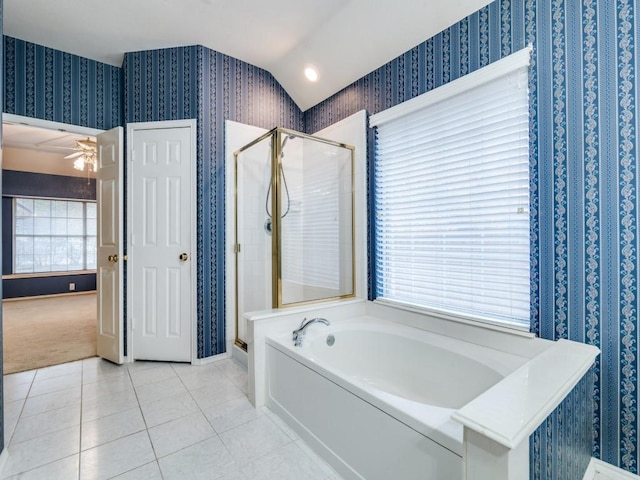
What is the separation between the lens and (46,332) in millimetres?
3656

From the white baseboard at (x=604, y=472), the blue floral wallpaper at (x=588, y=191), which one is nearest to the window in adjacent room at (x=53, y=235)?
the blue floral wallpaper at (x=588, y=191)

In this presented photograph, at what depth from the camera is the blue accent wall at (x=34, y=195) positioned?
5.30 m

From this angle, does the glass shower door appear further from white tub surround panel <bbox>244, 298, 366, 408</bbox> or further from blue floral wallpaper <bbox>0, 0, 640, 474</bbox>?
blue floral wallpaper <bbox>0, 0, 640, 474</bbox>

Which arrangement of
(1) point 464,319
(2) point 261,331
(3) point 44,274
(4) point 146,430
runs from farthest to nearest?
(3) point 44,274 → (2) point 261,331 → (1) point 464,319 → (4) point 146,430

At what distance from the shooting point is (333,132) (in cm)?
297

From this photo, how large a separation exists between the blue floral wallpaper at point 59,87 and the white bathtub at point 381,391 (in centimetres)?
280

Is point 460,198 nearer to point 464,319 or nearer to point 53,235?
point 464,319

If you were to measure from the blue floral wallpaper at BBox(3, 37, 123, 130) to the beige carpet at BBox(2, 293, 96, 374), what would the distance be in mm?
2227

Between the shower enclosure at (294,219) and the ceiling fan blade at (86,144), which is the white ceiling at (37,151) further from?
the shower enclosure at (294,219)

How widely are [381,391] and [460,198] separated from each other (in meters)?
1.33

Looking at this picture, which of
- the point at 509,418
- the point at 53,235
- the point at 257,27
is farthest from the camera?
the point at 53,235

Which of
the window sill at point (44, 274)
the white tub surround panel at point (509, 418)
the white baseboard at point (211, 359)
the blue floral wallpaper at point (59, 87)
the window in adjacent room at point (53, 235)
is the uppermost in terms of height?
the blue floral wallpaper at point (59, 87)

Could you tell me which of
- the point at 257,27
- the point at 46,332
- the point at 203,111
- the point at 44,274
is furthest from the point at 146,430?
the point at 44,274

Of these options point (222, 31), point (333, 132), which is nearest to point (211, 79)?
point (222, 31)
